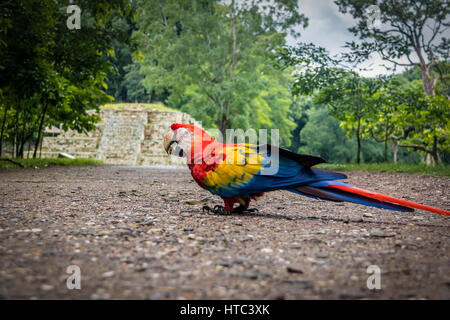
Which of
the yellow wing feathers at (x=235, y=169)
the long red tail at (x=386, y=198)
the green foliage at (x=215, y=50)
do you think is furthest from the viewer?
the green foliage at (x=215, y=50)

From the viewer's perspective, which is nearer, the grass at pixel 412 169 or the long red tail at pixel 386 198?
the long red tail at pixel 386 198

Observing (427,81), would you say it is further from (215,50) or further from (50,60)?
(50,60)

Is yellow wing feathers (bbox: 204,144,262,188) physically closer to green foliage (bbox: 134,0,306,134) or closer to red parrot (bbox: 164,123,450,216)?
red parrot (bbox: 164,123,450,216)

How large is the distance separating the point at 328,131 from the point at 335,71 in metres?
21.4

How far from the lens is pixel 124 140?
18.4 m

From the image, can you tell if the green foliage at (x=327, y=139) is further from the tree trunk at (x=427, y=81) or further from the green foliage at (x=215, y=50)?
the tree trunk at (x=427, y=81)

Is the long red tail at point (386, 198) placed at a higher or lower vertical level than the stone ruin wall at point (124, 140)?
lower

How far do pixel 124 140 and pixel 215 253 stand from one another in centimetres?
1768

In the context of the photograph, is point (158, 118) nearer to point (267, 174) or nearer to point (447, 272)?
point (267, 174)

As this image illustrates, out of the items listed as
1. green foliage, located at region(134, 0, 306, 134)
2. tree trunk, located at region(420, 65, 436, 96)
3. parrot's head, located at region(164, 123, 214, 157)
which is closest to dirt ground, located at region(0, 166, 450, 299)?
parrot's head, located at region(164, 123, 214, 157)

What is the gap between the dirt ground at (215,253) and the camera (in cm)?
133

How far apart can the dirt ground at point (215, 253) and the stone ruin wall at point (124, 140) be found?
14241 mm

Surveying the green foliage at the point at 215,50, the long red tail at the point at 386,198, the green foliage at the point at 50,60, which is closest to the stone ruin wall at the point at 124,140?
the green foliage at the point at 215,50

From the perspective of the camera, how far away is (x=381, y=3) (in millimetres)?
12047
